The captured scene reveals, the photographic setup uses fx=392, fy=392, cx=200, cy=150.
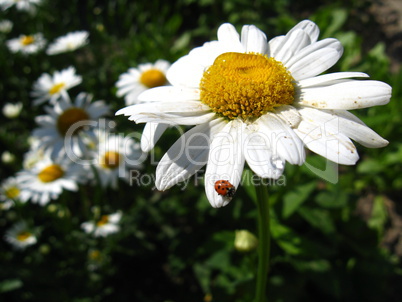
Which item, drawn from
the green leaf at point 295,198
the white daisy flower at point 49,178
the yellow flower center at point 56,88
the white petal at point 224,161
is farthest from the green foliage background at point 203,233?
the white petal at point 224,161

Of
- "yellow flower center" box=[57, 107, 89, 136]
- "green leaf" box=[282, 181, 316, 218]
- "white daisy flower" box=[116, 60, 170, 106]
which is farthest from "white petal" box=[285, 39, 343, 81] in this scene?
"yellow flower center" box=[57, 107, 89, 136]

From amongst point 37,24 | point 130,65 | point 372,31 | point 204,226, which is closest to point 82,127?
point 130,65

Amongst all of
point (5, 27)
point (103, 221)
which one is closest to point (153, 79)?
point (103, 221)

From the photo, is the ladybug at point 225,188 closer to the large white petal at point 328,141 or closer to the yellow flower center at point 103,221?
the large white petal at point 328,141

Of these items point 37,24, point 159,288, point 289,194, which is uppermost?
point 37,24

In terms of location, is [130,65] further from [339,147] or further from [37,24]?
[339,147]

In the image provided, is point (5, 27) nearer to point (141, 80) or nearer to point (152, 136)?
point (141, 80)

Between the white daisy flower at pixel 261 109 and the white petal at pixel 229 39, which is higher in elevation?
the white petal at pixel 229 39
